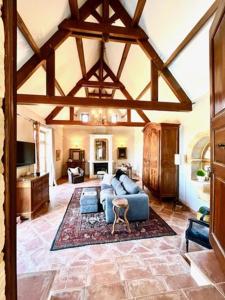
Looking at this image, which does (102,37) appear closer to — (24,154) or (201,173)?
(24,154)

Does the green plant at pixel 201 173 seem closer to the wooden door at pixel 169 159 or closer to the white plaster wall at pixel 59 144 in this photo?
the wooden door at pixel 169 159

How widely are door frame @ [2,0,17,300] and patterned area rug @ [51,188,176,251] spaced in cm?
258

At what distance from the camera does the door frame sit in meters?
0.65

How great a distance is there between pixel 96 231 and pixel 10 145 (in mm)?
3244

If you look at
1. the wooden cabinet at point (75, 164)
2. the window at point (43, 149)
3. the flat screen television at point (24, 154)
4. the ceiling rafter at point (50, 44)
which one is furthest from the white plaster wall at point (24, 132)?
the wooden cabinet at point (75, 164)

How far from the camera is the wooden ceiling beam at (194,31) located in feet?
8.23

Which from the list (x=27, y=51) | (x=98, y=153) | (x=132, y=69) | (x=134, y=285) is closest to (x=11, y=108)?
(x=134, y=285)

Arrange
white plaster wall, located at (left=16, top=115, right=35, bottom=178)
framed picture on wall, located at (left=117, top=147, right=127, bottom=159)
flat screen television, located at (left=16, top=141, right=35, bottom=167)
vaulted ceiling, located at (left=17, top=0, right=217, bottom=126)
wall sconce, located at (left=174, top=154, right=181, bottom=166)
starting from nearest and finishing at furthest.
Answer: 1. vaulted ceiling, located at (left=17, top=0, right=217, bottom=126)
2. flat screen television, located at (left=16, top=141, right=35, bottom=167)
3. white plaster wall, located at (left=16, top=115, right=35, bottom=178)
4. wall sconce, located at (left=174, top=154, right=181, bottom=166)
5. framed picture on wall, located at (left=117, top=147, right=127, bottom=159)

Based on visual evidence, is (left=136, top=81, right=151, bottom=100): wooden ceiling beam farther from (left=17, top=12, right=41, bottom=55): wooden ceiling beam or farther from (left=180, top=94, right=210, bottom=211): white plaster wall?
(left=17, top=12, right=41, bottom=55): wooden ceiling beam

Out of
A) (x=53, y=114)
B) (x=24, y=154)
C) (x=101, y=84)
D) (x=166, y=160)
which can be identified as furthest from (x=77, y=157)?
(x=166, y=160)

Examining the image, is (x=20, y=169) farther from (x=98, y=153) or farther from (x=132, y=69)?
(x=98, y=153)

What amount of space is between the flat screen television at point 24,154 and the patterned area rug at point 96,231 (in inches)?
71.9

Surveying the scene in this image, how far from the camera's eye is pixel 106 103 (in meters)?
4.21

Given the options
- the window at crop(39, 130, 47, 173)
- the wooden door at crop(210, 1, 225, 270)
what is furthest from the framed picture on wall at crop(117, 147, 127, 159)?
the wooden door at crop(210, 1, 225, 270)
